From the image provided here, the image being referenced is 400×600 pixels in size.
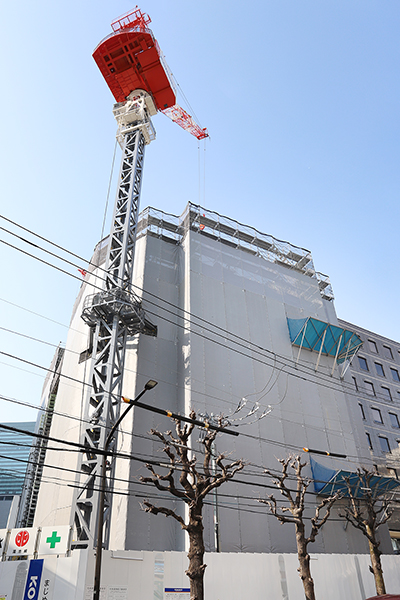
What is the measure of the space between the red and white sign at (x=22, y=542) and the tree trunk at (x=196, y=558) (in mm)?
6382

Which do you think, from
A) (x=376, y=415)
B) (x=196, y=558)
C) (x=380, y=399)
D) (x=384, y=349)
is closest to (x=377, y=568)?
(x=196, y=558)

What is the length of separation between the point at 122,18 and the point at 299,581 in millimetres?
39381

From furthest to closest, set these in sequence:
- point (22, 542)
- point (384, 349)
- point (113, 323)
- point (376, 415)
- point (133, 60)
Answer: point (384, 349), point (376, 415), point (133, 60), point (113, 323), point (22, 542)

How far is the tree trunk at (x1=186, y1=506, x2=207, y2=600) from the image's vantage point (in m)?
13.8

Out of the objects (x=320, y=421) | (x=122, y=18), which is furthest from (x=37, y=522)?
(x=122, y=18)

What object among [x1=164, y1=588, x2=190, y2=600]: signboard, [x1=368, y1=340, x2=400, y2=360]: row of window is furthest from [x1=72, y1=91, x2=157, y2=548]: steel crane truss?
[x1=368, y1=340, x2=400, y2=360]: row of window

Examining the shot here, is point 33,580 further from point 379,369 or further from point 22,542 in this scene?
point 379,369

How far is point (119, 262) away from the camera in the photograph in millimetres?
26547

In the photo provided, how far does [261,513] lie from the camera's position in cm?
2483

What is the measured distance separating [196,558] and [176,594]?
2.94 metres

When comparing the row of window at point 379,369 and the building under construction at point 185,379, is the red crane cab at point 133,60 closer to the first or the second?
the building under construction at point 185,379

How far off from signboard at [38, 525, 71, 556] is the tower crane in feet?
6.46

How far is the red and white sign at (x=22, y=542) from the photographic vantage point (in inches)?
623

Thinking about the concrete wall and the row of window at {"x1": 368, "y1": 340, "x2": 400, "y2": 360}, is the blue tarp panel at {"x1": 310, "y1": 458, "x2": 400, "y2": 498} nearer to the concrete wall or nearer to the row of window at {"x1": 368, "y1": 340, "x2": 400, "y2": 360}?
the concrete wall
